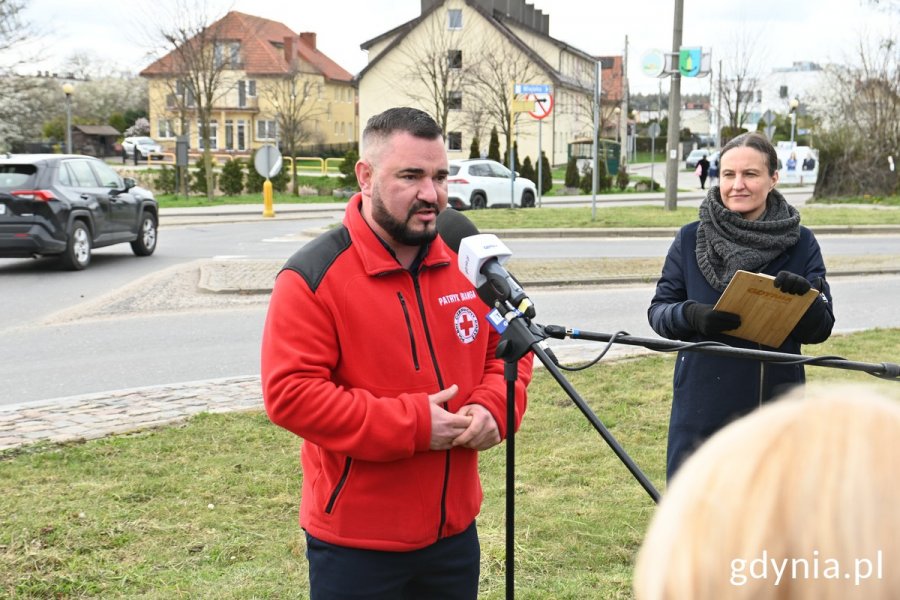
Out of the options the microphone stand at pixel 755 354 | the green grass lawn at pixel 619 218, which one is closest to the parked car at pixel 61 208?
the green grass lawn at pixel 619 218

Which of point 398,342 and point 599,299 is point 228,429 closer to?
point 398,342

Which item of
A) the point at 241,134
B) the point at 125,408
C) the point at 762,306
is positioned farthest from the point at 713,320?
the point at 241,134

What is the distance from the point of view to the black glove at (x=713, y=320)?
11.9ft

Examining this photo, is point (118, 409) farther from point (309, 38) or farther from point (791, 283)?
point (309, 38)

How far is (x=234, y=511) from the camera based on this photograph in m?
5.28

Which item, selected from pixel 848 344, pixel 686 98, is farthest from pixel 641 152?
pixel 848 344

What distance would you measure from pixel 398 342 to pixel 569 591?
6.84 feet

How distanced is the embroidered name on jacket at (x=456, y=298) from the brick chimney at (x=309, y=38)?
9374 cm

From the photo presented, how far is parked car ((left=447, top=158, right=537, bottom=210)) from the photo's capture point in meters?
29.3

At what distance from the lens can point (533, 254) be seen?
17.8 metres

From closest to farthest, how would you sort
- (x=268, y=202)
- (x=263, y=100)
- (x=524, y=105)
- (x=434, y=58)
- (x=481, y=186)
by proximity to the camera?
(x=524, y=105), (x=268, y=202), (x=481, y=186), (x=434, y=58), (x=263, y=100)

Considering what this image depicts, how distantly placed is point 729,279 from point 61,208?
45.3 ft

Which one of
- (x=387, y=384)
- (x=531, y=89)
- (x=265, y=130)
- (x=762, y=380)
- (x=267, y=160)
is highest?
(x=265, y=130)

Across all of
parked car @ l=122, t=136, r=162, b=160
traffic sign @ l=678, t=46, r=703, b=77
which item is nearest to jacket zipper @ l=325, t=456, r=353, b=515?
traffic sign @ l=678, t=46, r=703, b=77
